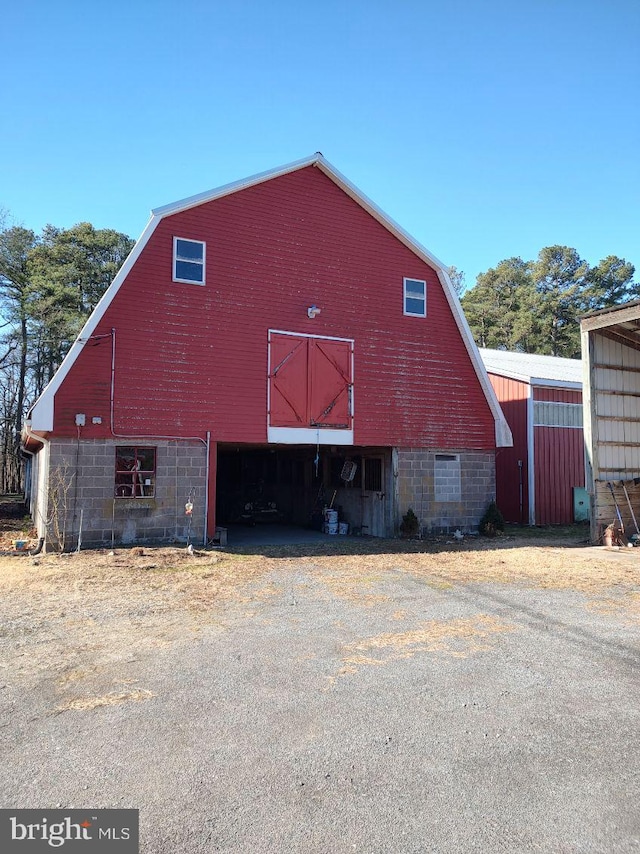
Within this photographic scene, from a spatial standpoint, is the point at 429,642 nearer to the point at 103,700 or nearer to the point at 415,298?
the point at 103,700

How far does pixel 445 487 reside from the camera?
53.4ft

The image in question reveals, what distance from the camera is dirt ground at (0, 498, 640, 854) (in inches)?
122

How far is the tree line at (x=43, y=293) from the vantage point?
1284 inches

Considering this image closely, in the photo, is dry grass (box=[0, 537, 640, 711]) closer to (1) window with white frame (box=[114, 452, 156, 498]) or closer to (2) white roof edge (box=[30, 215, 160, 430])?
(1) window with white frame (box=[114, 452, 156, 498])

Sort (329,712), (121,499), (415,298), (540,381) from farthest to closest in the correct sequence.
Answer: (540,381) < (415,298) < (121,499) < (329,712)

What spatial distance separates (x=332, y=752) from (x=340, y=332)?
12.1 m


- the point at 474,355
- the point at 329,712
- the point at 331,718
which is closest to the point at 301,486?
the point at 474,355

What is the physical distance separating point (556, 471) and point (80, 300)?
26.9 meters

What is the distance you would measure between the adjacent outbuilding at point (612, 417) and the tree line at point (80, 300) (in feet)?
85.0

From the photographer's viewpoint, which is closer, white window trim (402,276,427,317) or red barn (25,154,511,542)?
red barn (25,154,511,542)

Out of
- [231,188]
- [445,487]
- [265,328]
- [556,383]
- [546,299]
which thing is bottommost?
[445,487]

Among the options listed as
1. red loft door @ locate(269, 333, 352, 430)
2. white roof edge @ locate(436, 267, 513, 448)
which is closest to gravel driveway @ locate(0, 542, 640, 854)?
red loft door @ locate(269, 333, 352, 430)

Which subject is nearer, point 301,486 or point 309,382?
point 309,382

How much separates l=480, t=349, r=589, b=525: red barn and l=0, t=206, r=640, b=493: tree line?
2301 cm
